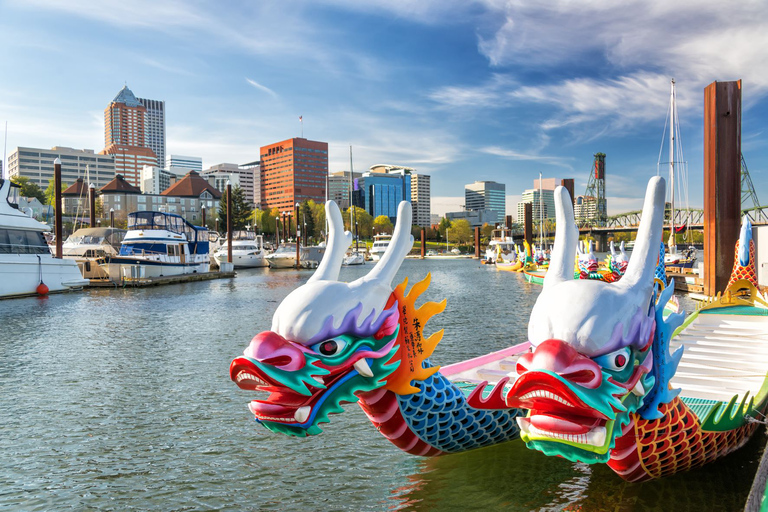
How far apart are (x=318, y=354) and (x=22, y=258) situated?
2999 centimetres

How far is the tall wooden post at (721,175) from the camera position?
2019 cm

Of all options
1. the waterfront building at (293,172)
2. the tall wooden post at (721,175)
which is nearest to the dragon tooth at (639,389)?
the tall wooden post at (721,175)

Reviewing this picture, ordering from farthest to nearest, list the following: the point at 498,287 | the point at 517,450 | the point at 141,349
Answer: the point at 498,287 → the point at 141,349 → the point at 517,450

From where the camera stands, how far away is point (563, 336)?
3762 millimetres

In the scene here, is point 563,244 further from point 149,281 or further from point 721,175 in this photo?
point 149,281

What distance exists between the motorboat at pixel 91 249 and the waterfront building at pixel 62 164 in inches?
3721

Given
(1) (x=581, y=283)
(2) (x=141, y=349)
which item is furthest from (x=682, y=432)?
(2) (x=141, y=349)

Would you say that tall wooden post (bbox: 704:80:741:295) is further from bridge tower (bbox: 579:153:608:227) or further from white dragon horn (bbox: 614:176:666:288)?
bridge tower (bbox: 579:153:608:227)

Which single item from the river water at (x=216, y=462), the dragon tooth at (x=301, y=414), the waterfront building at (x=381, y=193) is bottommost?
the river water at (x=216, y=462)

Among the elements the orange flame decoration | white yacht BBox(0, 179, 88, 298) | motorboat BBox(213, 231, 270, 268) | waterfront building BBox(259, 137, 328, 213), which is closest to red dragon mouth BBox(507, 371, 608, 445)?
the orange flame decoration

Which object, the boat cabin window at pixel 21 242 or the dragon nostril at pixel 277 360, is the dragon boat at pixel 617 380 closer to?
the dragon nostril at pixel 277 360

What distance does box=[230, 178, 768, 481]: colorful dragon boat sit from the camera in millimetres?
3707

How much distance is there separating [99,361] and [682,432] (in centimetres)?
1315

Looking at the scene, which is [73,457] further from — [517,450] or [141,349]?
[141,349]
